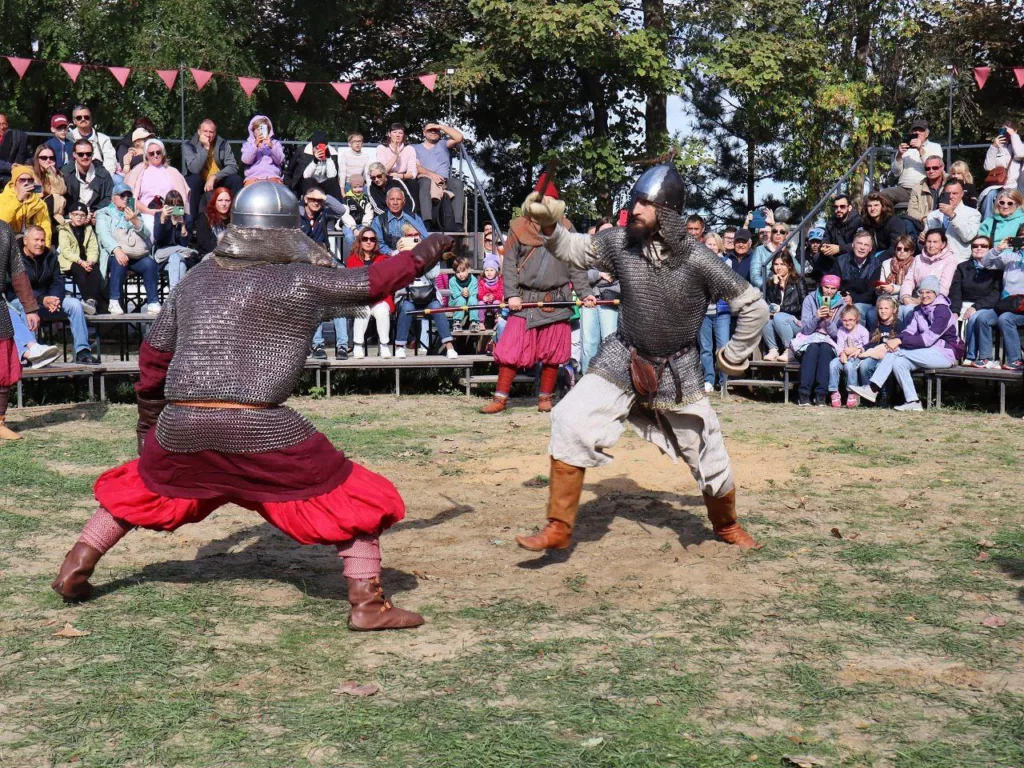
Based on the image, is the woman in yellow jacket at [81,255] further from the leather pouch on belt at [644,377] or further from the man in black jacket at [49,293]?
the leather pouch on belt at [644,377]

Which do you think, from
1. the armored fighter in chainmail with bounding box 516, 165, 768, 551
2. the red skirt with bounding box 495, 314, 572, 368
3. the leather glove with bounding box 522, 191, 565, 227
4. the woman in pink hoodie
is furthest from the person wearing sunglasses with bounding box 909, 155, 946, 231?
the leather glove with bounding box 522, 191, 565, 227

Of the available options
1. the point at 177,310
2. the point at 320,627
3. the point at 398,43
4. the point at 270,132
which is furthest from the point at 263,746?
the point at 398,43

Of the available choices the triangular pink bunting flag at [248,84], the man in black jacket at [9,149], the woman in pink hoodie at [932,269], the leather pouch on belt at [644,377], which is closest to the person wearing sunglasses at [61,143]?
the man in black jacket at [9,149]

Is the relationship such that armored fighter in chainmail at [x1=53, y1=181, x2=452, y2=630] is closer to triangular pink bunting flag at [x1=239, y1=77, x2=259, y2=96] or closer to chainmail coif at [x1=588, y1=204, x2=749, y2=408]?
chainmail coif at [x1=588, y1=204, x2=749, y2=408]

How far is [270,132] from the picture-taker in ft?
45.5

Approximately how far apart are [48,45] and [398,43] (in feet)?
19.1

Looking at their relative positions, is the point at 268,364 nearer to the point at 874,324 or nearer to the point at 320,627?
the point at 320,627

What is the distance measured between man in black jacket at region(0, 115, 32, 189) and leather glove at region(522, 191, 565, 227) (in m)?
8.98

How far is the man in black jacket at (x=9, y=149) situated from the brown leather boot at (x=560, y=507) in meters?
9.24

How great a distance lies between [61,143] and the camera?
12906mm

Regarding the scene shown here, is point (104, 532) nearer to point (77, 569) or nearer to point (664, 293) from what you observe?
point (77, 569)

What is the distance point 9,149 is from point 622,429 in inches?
380

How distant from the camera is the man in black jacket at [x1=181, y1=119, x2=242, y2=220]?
1321 cm

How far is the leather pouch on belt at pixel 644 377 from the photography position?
5727mm
